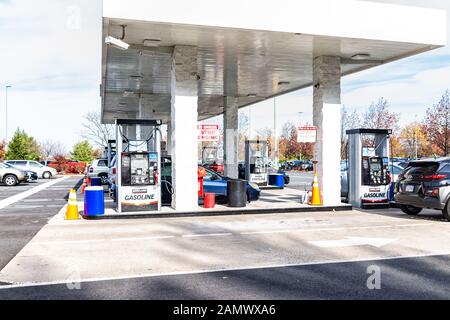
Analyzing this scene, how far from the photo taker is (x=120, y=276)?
646 centimetres

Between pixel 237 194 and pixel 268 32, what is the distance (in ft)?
16.3

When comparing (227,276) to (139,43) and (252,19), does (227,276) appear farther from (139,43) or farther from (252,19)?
(139,43)

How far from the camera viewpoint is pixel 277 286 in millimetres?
5926

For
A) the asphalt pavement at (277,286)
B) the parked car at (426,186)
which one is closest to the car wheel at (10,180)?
the parked car at (426,186)

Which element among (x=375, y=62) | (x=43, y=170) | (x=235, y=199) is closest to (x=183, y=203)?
(x=235, y=199)

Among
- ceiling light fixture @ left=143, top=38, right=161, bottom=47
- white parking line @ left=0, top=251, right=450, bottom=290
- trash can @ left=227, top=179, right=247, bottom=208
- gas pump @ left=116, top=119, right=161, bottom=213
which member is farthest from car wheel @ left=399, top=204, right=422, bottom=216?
ceiling light fixture @ left=143, top=38, right=161, bottom=47

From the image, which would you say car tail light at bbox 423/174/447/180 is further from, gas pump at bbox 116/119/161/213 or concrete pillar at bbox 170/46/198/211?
gas pump at bbox 116/119/161/213

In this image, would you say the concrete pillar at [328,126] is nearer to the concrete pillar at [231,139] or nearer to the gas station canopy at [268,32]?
the gas station canopy at [268,32]

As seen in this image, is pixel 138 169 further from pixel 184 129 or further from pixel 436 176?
pixel 436 176

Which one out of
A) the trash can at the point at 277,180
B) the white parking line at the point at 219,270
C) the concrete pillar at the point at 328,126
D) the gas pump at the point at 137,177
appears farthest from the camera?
the trash can at the point at 277,180

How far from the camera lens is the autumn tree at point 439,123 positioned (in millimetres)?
42544

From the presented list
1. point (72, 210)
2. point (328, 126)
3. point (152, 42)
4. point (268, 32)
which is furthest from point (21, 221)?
point (328, 126)

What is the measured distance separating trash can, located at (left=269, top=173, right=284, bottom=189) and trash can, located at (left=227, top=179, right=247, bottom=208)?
10018mm

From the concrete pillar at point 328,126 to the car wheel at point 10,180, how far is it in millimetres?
20443
